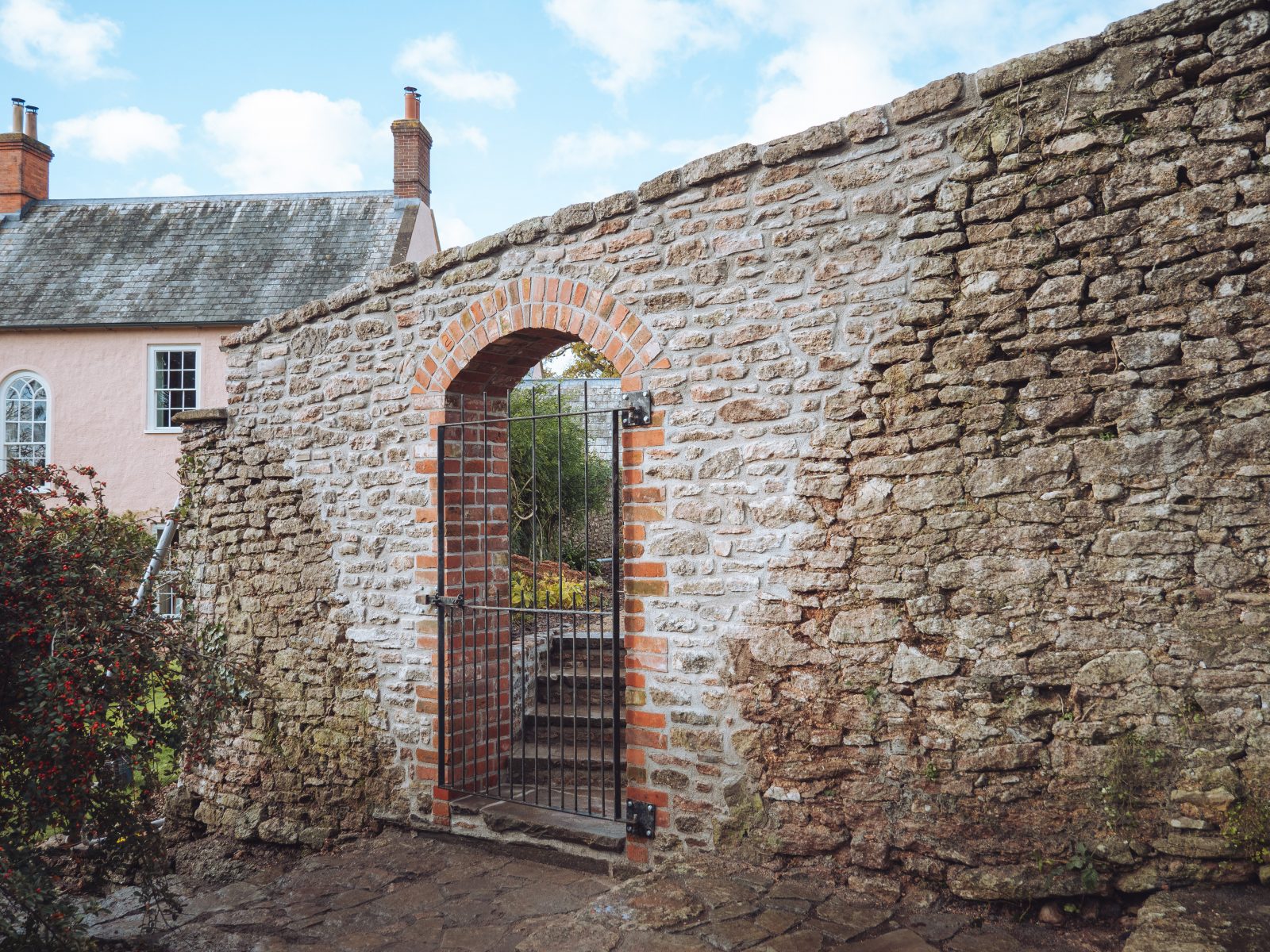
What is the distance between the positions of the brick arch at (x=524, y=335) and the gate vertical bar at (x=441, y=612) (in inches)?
14.7

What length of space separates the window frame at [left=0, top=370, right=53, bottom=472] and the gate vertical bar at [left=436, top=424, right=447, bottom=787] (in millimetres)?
12191

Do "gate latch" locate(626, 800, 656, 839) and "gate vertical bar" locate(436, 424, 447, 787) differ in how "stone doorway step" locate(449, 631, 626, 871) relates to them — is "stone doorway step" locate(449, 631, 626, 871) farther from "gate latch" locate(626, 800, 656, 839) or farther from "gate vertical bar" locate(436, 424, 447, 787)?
"gate vertical bar" locate(436, 424, 447, 787)

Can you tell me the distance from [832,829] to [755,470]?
151cm

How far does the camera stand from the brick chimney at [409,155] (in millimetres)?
15617

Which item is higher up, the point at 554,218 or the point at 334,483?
the point at 554,218

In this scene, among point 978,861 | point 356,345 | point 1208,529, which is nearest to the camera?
point 1208,529

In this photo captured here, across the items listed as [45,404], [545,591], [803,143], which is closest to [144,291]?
[45,404]

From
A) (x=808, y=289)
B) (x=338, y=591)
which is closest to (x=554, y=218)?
(x=808, y=289)

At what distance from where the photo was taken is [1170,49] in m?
3.04

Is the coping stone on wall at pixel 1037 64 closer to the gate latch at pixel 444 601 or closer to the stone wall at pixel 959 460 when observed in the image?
the stone wall at pixel 959 460

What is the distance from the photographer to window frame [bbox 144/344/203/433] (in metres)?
13.8

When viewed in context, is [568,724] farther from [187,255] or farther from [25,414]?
[25,414]

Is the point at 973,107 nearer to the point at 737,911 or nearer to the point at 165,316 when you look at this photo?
the point at 737,911

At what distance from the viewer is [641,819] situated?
4.04 metres
